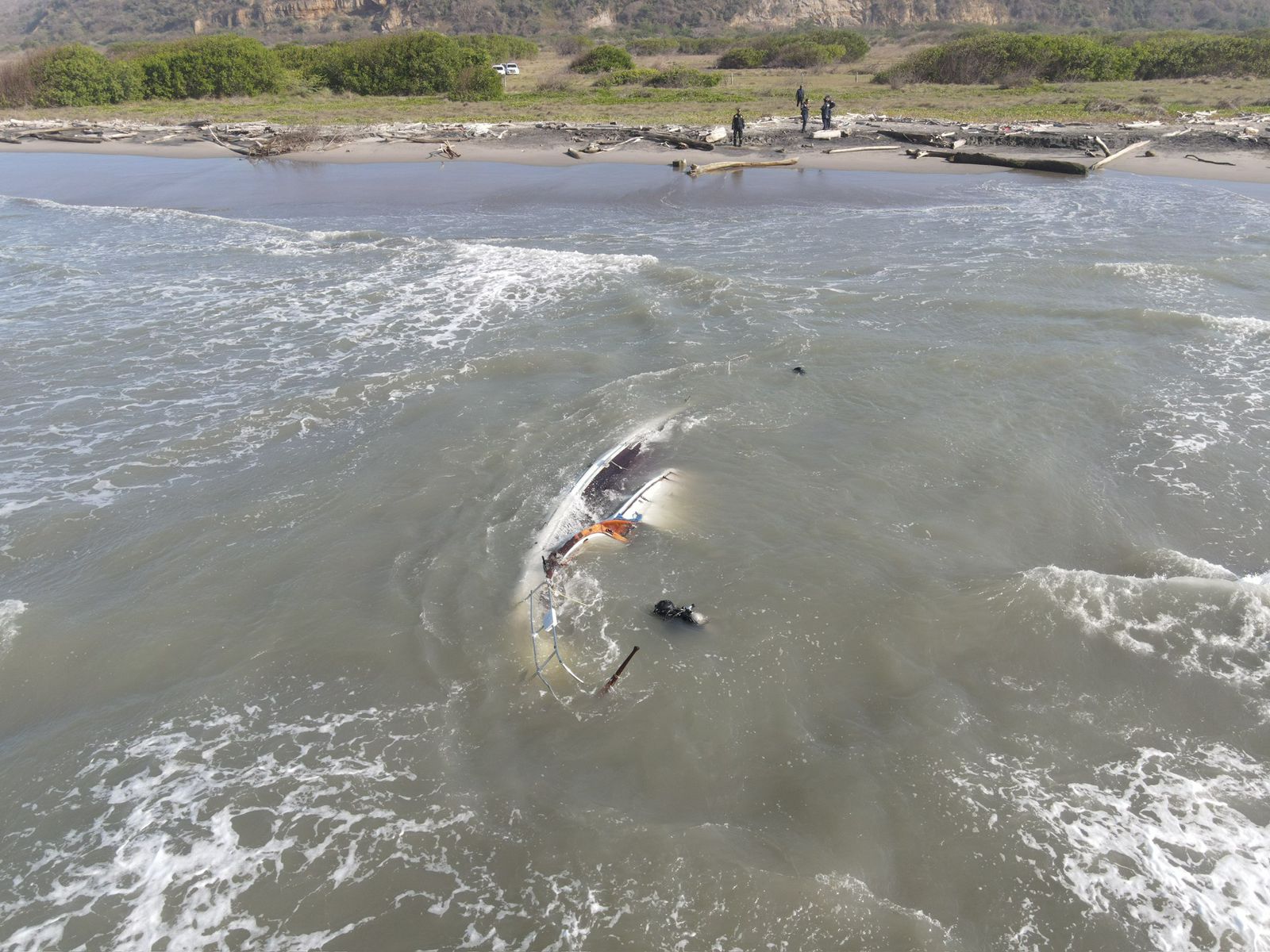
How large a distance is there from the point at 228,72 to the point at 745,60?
124 feet

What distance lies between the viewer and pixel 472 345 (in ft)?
50.9

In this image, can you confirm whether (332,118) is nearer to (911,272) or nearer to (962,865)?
(911,272)

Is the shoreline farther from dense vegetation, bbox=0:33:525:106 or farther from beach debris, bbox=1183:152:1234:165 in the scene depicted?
dense vegetation, bbox=0:33:525:106

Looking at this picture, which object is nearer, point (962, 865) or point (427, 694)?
point (962, 865)

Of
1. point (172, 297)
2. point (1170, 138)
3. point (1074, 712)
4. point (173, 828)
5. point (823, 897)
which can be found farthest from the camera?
point (1170, 138)

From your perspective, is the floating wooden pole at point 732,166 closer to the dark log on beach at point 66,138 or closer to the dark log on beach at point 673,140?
the dark log on beach at point 673,140

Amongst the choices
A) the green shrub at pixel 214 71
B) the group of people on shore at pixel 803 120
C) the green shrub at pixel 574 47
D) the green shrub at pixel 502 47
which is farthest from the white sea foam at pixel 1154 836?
the green shrub at pixel 574 47

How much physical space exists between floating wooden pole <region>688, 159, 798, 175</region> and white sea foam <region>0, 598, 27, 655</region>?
28.4 m

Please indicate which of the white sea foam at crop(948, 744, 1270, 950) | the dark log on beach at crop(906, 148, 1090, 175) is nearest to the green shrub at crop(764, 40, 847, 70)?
the dark log on beach at crop(906, 148, 1090, 175)

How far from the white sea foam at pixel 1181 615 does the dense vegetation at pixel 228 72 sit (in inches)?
2131

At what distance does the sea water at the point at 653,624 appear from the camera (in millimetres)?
6152

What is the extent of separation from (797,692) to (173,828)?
229 inches

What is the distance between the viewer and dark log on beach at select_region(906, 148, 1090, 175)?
2938 cm

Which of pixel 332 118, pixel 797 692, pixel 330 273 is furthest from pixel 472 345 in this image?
pixel 332 118
